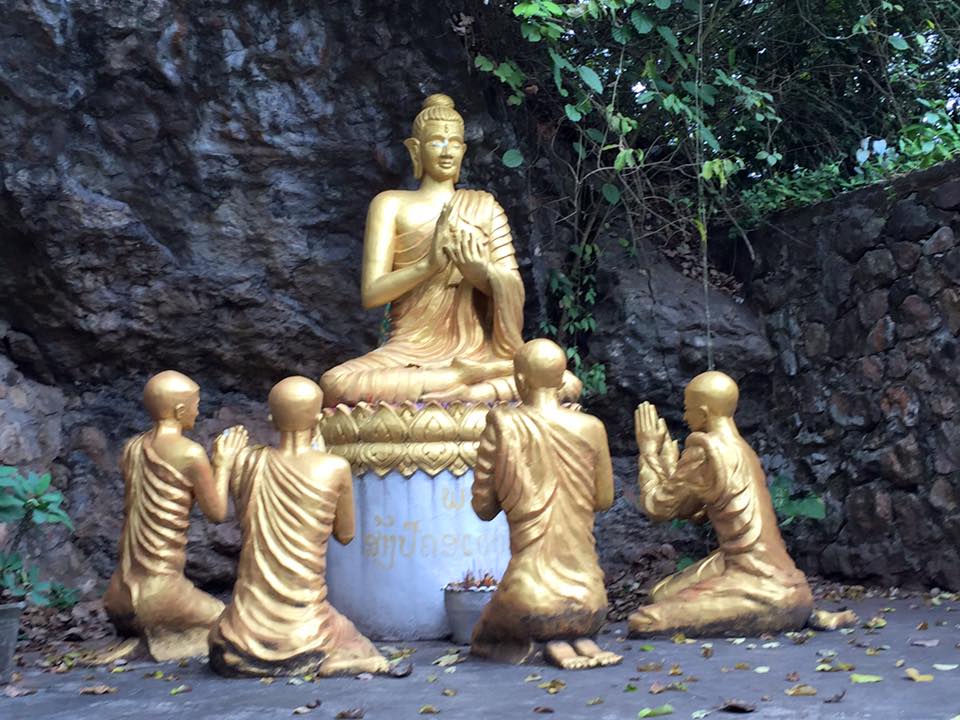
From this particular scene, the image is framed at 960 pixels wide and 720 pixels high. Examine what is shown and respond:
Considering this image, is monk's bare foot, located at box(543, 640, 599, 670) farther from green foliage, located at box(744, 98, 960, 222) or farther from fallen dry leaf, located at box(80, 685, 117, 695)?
green foliage, located at box(744, 98, 960, 222)

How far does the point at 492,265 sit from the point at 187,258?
221 cm

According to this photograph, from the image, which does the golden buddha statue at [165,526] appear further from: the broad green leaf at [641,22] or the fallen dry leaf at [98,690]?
the broad green leaf at [641,22]

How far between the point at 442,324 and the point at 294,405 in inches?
81.3

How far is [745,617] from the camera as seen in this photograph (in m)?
5.25

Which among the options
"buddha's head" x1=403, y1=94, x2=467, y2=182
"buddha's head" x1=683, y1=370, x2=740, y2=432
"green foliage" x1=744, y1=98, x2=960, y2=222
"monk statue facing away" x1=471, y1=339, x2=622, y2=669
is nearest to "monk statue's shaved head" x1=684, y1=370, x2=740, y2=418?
"buddha's head" x1=683, y1=370, x2=740, y2=432

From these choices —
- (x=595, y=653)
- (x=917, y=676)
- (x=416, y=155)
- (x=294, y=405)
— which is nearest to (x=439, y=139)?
(x=416, y=155)

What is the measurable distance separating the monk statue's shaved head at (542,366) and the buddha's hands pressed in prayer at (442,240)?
175 cm

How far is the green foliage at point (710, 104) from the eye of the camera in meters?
7.79

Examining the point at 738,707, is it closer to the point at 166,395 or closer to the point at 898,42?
the point at 166,395

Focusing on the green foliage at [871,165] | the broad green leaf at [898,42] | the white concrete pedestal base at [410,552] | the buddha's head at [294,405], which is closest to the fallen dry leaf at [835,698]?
the buddha's head at [294,405]

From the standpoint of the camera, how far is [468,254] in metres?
6.52

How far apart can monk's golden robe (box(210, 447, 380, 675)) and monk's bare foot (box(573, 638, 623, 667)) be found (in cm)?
78

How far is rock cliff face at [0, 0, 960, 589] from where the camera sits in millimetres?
7023

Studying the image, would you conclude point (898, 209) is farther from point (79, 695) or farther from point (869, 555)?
point (79, 695)
